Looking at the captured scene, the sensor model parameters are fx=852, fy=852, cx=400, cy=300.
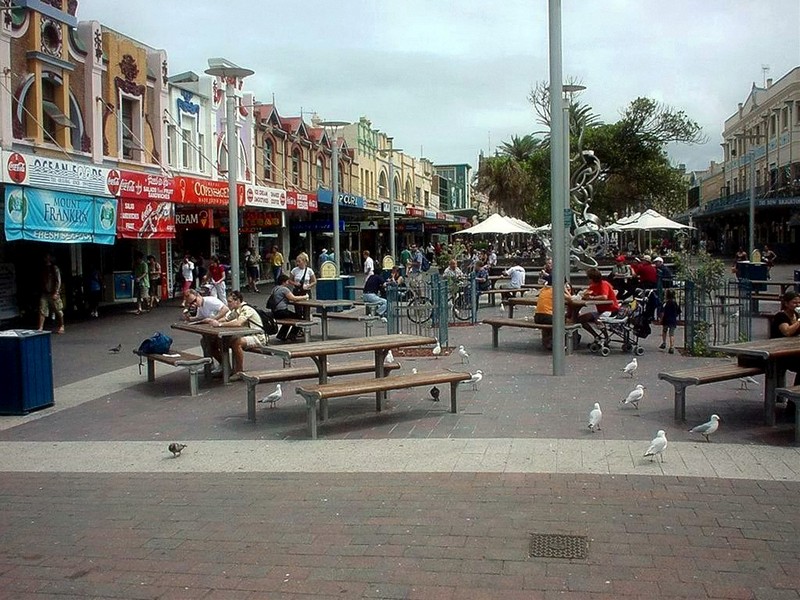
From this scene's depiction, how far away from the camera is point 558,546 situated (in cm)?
538

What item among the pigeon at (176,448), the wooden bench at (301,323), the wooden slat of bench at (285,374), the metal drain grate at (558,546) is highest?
the wooden bench at (301,323)

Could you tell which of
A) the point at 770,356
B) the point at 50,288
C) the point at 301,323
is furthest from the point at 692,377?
the point at 50,288

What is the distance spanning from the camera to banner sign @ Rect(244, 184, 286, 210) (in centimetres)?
2809

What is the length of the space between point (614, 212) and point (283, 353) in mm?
53734

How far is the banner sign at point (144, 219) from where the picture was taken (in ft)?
71.3

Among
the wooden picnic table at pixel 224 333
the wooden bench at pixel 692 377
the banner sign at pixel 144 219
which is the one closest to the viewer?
the wooden bench at pixel 692 377

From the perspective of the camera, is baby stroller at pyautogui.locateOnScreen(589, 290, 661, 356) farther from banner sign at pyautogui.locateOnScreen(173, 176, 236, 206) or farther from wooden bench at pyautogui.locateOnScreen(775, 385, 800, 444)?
banner sign at pyautogui.locateOnScreen(173, 176, 236, 206)

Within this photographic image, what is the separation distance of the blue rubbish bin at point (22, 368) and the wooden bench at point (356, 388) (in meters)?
3.55

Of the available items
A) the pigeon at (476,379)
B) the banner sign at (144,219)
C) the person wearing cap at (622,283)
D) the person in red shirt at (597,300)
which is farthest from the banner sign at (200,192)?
the pigeon at (476,379)

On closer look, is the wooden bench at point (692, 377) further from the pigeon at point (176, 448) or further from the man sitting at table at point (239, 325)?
the man sitting at table at point (239, 325)

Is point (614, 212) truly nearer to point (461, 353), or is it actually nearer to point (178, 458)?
point (461, 353)

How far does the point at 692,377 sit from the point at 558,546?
3854 millimetres

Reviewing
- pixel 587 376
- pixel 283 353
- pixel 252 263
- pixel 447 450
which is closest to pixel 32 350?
pixel 283 353

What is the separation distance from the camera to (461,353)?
12.5 m
